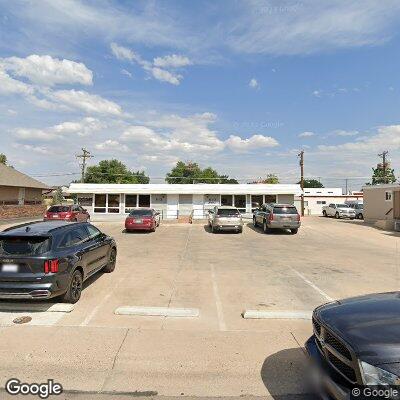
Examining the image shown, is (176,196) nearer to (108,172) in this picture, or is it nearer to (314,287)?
(314,287)

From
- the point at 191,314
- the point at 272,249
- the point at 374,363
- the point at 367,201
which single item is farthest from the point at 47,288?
the point at 367,201

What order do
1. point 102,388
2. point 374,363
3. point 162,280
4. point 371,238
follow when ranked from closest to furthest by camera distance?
1. point 374,363
2. point 102,388
3. point 162,280
4. point 371,238

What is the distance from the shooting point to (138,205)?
3431 centimetres

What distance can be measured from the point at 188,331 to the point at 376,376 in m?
3.48

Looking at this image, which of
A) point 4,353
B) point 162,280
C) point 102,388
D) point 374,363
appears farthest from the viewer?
point 162,280

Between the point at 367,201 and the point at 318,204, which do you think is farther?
the point at 318,204

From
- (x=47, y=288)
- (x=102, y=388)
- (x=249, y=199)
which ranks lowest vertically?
(x=102, y=388)

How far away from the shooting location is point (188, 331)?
5.81m

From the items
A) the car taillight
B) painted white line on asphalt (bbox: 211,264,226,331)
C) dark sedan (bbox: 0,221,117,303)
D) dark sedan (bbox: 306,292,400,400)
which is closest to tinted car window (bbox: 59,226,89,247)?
dark sedan (bbox: 0,221,117,303)

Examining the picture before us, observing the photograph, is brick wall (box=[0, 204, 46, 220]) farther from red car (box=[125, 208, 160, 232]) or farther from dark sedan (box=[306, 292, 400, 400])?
dark sedan (box=[306, 292, 400, 400])

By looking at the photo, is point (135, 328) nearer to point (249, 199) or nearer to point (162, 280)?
point (162, 280)

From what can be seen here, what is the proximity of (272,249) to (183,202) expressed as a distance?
64.6ft

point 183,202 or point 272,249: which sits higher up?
point 183,202

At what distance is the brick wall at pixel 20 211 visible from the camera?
31.2 meters
